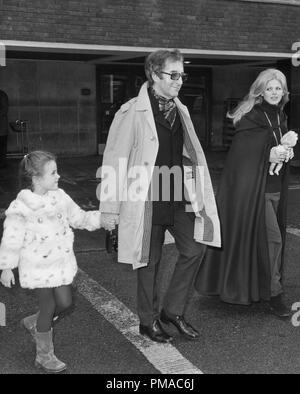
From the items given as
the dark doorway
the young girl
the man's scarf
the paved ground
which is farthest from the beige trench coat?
the dark doorway

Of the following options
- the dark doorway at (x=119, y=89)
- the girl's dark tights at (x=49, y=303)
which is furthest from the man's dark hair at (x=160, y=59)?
the dark doorway at (x=119, y=89)

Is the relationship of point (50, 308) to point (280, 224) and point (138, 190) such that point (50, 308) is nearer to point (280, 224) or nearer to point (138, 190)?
point (138, 190)

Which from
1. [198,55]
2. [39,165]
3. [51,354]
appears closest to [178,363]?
[51,354]

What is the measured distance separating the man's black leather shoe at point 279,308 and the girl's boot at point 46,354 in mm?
1761

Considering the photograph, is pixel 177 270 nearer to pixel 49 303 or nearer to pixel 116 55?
pixel 49 303

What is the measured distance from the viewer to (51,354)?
3494 millimetres

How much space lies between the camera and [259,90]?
4.30 meters

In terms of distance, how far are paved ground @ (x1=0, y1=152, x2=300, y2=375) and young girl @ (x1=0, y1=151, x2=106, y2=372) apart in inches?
12.1

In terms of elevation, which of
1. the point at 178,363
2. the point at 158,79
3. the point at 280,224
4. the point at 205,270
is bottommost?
the point at 178,363

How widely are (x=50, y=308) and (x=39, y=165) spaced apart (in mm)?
873

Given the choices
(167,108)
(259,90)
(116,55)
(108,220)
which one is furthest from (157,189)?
(116,55)

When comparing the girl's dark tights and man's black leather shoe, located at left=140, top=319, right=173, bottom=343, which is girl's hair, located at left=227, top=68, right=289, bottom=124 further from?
the girl's dark tights

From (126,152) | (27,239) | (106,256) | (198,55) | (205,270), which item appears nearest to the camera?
(27,239)

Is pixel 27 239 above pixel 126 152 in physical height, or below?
below
